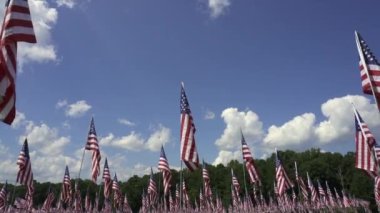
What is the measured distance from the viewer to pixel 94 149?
90.7 feet

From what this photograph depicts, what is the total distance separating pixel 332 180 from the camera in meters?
102

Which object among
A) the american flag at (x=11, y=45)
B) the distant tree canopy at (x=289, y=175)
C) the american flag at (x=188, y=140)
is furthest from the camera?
the distant tree canopy at (x=289, y=175)

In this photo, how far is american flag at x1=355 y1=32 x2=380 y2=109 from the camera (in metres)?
13.1

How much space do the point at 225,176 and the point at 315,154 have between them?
30.6 m

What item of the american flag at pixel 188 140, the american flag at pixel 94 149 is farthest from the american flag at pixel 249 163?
the american flag at pixel 188 140

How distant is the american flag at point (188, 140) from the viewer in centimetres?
1714

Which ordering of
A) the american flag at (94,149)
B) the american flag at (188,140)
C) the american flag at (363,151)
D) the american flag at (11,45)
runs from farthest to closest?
the american flag at (94,149) < the american flag at (363,151) < the american flag at (188,140) < the american flag at (11,45)

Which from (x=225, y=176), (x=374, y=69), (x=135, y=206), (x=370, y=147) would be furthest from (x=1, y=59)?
(x=135, y=206)

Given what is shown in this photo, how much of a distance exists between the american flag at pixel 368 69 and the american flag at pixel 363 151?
251 inches

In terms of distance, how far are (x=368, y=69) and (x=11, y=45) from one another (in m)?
10.5

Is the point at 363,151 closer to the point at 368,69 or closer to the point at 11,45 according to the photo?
the point at 368,69

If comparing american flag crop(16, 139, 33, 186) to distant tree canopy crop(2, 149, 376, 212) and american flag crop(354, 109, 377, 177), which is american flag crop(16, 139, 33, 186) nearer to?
american flag crop(354, 109, 377, 177)

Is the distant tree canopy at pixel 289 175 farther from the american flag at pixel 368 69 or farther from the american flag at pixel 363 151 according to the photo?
the american flag at pixel 368 69

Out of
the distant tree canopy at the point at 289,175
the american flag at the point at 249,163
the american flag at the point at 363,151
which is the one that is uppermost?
the distant tree canopy at the point at 289,175
